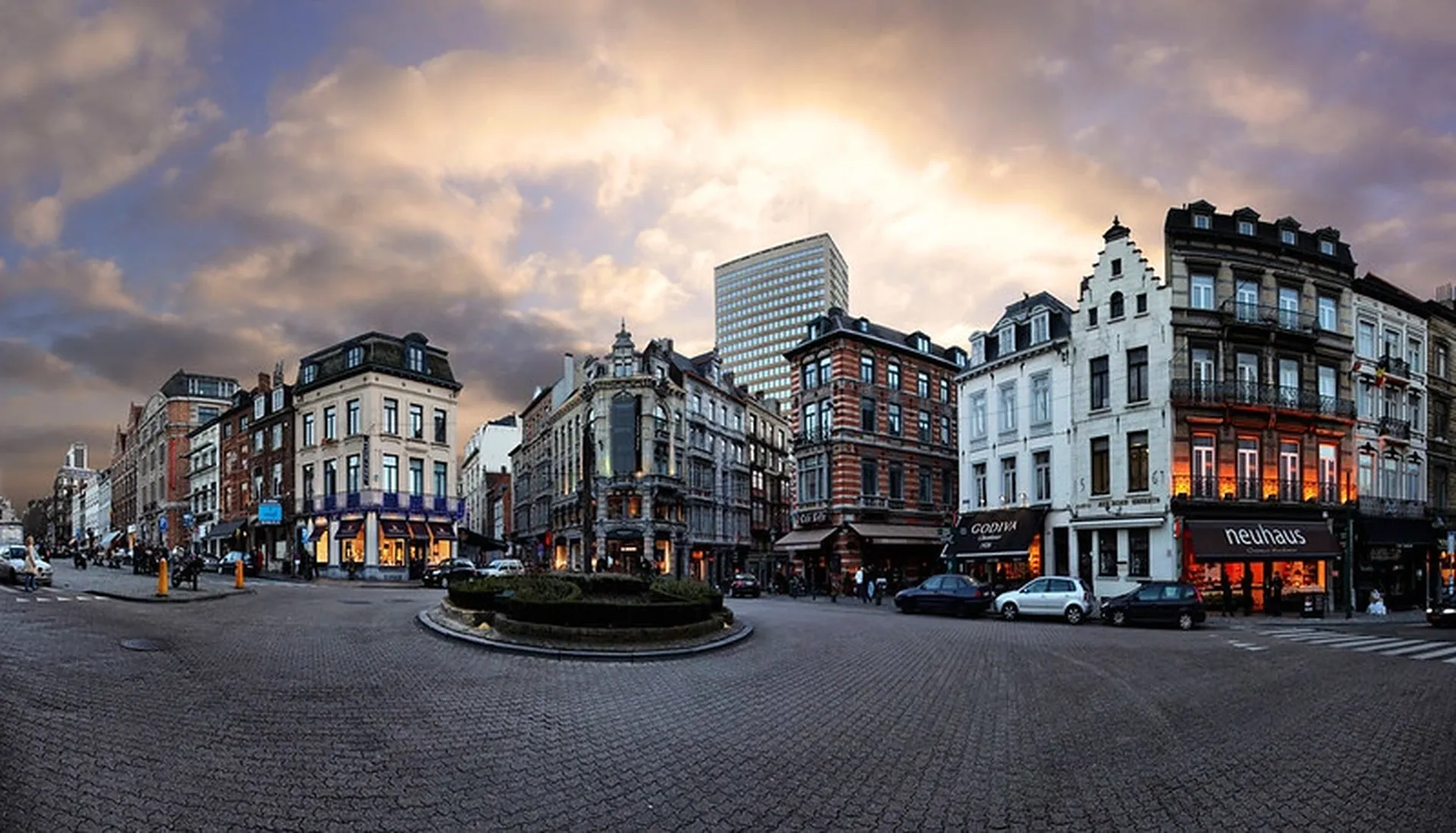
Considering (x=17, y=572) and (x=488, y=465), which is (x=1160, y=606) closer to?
(x=17, y=572)

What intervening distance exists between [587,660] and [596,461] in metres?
49.0

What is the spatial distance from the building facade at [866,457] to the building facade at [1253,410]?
619 inches

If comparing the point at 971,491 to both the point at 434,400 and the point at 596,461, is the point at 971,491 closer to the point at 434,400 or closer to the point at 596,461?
the point at 596,461

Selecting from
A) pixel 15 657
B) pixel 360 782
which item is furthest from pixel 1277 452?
pixel 15 657

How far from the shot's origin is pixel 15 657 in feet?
46.0

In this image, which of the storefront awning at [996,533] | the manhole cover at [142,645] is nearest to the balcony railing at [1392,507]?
the storefront awning at [996,533]

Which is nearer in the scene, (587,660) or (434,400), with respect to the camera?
(587,660)

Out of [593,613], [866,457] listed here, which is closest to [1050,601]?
[593,613]

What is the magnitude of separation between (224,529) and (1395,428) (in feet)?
259

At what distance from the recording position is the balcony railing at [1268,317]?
3625cm

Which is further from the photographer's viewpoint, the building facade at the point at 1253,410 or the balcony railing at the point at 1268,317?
the balcony railing at the point at 1268,317

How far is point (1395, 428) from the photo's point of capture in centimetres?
4169

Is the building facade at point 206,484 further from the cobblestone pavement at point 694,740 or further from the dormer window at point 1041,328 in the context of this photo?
Answer: the dormer window at point 1041,328

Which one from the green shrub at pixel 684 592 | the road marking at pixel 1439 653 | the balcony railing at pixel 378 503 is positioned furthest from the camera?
the balcony railing at pixel 378 503
